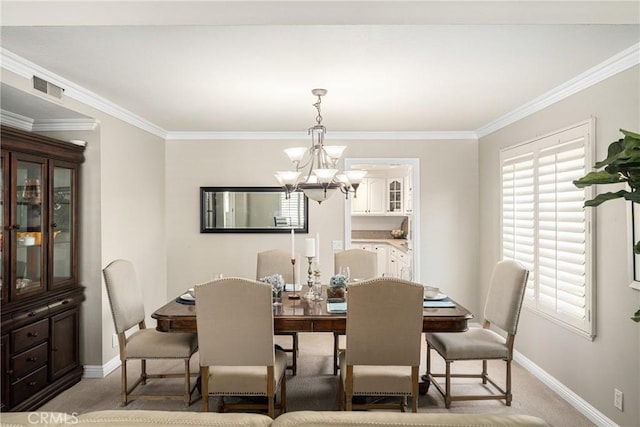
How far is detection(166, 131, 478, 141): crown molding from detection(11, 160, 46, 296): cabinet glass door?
2.12 m

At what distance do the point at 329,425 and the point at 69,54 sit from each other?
8.51 ft

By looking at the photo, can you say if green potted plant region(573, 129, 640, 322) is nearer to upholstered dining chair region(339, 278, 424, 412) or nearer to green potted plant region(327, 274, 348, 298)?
upholstered dining chair region(339, 278, 424, 412)

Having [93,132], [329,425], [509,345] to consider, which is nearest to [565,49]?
[509,345]

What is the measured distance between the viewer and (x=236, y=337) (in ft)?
8.50

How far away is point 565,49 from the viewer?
2504 mm

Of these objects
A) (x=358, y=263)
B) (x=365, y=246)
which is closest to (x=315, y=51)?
(x=358, y=263)

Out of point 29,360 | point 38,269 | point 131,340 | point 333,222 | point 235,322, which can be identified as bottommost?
point 29,360

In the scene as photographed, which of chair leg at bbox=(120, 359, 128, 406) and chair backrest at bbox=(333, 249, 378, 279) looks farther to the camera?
chair backrest at bbox=(333, 249, 378, 279)

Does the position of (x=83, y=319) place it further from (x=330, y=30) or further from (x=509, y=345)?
(x=509, y=345)

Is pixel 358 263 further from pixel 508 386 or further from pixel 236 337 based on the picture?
pixel 236 337

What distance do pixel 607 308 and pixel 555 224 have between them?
79 cm

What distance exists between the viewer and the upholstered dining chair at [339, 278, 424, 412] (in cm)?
Result: 250

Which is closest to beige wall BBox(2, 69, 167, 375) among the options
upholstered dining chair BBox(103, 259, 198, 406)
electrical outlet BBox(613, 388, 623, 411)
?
upholstered dining chair BBox(103, 259, 198, 406)

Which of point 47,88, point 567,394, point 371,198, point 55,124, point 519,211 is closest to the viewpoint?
point 47,88
